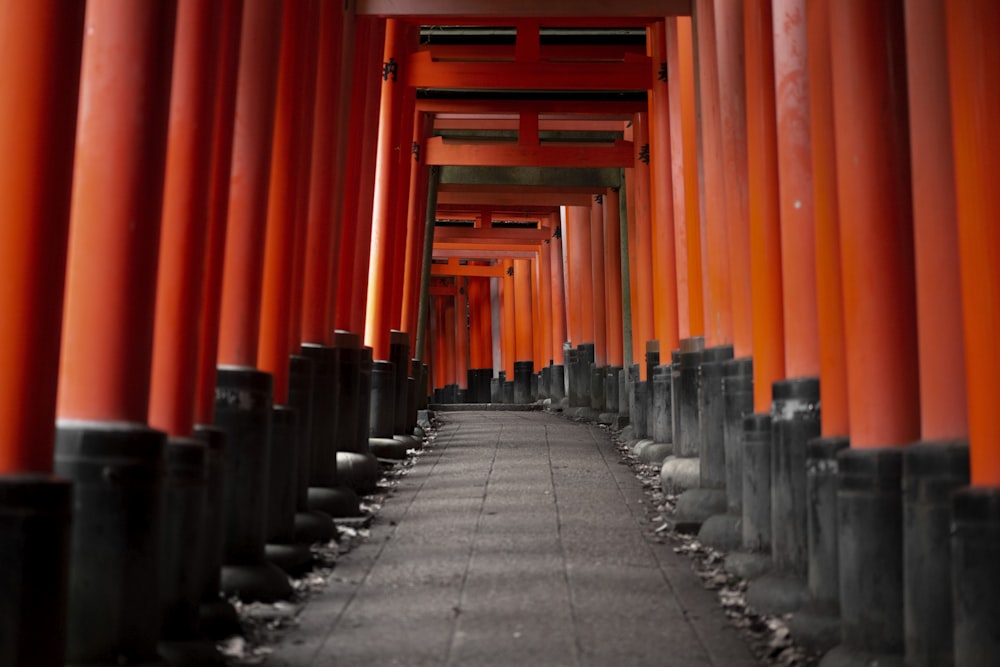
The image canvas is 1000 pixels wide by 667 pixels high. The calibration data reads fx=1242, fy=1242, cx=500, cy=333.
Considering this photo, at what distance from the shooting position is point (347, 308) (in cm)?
986

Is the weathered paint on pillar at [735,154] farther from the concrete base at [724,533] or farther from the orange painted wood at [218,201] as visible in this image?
the orange painted wood at [218,201]

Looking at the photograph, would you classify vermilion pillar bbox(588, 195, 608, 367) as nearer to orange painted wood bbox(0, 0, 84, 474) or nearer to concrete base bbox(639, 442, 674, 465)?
concrete base bbox(639, 442, 674, 465)

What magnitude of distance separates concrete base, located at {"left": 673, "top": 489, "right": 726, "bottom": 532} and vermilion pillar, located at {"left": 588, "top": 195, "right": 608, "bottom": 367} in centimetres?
1000

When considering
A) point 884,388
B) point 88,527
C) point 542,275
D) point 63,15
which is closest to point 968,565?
point 884,388

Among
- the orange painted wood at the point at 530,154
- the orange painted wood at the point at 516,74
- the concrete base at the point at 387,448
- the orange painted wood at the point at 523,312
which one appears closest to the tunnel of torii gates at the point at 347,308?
the concrete base at the point at 387,448

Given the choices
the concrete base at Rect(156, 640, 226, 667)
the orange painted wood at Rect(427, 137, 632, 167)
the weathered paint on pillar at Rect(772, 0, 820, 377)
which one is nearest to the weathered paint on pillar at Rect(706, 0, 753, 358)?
the weathered paint on pillar at Rect(772, 0, 820, 377)

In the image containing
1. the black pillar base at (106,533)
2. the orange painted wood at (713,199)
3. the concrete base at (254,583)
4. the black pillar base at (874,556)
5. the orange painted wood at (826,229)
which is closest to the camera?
the black pillar base at (106,533)

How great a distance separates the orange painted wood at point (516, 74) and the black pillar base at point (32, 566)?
33.2 feet

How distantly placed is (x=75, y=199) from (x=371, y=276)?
26.6 feet

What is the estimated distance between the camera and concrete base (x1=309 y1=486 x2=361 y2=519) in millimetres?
8016

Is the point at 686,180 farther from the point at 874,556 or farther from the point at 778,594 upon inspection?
the point at 874,556

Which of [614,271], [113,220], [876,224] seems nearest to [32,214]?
[113,220]

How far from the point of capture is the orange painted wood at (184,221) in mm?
4910

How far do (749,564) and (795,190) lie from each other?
1.90 meters
